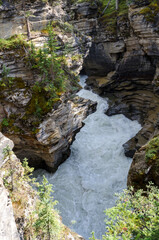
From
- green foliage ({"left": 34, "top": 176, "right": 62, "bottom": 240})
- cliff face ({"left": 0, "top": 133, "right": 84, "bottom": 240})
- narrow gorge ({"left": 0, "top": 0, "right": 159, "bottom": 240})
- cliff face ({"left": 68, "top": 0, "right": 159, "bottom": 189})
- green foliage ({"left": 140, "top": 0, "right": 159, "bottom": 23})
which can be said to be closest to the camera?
cliff face ({"left": 0, "top": 133, "right": 84, "bottom": 240})

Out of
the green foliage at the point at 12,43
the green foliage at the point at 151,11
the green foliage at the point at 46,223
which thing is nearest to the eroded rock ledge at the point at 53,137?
the green foliage at the point at 12,43

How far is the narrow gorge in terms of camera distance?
1154 centimetres

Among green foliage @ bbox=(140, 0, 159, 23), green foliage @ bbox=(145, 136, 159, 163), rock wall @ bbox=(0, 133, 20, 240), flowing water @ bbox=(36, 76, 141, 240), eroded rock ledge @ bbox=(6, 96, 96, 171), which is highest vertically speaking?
green foliage @ bbox=(140, 0, 159, 23)

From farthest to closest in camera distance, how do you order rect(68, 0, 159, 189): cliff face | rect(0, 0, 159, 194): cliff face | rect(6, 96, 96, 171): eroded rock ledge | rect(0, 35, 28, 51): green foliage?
rect(68, 0, 159, 189): cliff face < rect(6, 96, 96, 171): eroded rock ledge < rect(0, 0, 159, 194): cliff face < rect(0, 35, 28, 51): green foliage

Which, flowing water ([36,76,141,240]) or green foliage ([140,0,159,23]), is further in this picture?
green foliage ([140,0,159,23])

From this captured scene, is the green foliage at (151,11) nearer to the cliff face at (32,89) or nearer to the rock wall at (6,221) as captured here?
the cliff face at (32,89)

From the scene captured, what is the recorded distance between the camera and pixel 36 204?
320 inches

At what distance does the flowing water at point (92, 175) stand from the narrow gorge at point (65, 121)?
77 millimetres

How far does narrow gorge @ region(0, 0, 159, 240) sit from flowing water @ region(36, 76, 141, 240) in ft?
0.25

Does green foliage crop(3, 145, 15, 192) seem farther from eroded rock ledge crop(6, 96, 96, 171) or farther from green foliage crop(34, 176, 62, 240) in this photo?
eroded rock ledge crop(6, 96, 96, 171)

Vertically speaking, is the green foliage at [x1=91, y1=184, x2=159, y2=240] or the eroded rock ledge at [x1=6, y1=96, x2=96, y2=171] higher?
the green foliage at [x1=91, y1=184, x2=159, y2=240]

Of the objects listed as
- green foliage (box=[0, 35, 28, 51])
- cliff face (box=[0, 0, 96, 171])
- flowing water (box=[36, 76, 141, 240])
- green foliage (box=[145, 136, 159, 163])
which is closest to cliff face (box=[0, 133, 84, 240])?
green foliage (box=[145, 136, 159, 163])

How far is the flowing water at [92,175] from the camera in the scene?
1480 cm

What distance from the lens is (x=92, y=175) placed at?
718 inches
